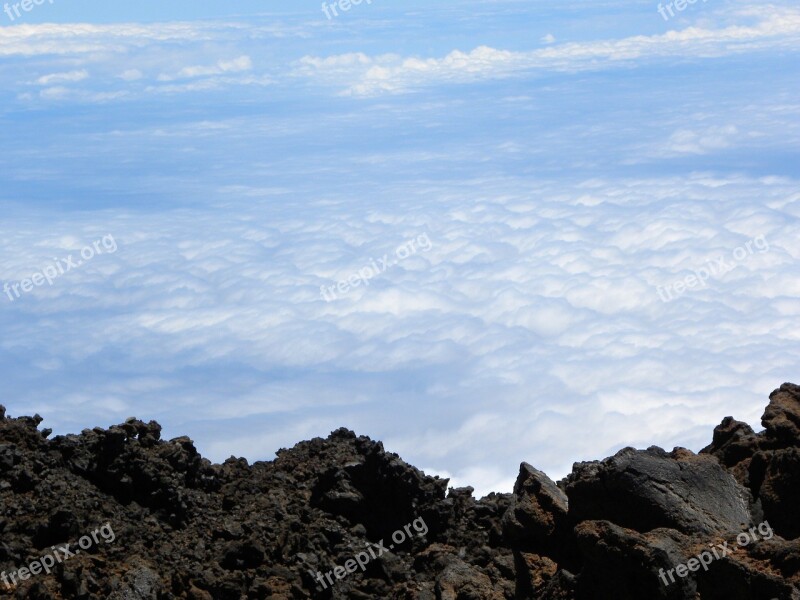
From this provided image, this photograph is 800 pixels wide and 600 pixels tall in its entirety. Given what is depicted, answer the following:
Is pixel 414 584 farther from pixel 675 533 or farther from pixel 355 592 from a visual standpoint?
pixel 675 533

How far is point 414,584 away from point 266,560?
8.73ft

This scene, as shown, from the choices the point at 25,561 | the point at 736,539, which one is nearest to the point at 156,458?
the point at 25,561

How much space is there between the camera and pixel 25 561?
56.1ft

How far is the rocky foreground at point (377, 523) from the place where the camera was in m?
13.8

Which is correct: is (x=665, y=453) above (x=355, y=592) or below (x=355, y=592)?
above
